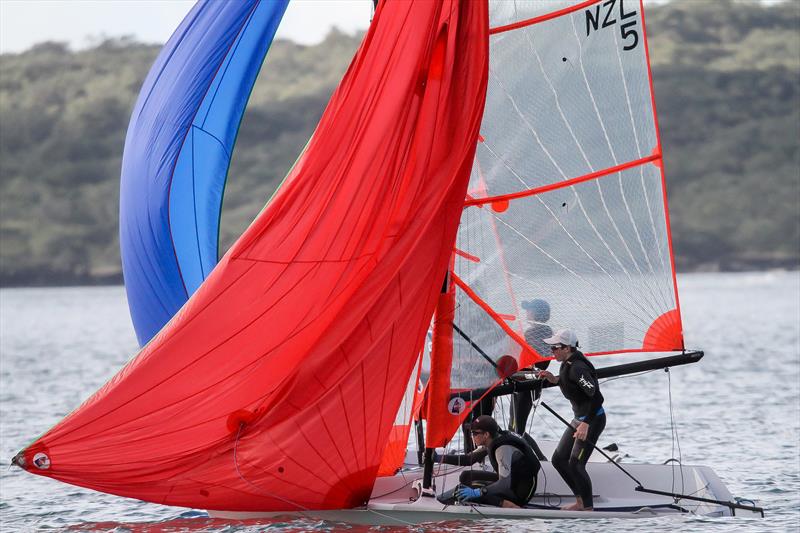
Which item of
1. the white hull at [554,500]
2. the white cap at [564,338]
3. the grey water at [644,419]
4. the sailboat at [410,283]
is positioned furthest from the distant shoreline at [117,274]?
the white cap at [564,338]

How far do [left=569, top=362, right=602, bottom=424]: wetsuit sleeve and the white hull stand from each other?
738mm

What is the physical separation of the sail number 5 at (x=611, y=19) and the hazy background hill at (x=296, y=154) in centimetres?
9310

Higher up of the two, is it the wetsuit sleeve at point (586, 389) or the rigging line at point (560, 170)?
the rigging line at point (560, 170)

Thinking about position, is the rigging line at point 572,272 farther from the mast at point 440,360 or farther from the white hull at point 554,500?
the white hull at point 554,500

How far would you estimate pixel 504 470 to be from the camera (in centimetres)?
928

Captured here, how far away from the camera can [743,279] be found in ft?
300

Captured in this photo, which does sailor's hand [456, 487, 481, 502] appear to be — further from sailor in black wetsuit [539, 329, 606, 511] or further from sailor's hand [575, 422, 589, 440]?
sailor's hand [575, 422, 589, 440]

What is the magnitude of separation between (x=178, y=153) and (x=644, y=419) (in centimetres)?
1024

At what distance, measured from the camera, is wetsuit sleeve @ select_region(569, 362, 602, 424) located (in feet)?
30.5

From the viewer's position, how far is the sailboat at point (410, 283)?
888 centimetres

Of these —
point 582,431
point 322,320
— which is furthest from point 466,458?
point 322,320

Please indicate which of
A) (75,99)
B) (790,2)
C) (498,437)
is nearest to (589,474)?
(498,437)

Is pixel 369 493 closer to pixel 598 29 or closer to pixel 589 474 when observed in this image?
pixel 589 474

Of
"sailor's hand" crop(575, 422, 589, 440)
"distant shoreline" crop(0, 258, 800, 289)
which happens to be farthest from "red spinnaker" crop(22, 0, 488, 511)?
"distant shoreline" crop(0, 258, 800, 289)
